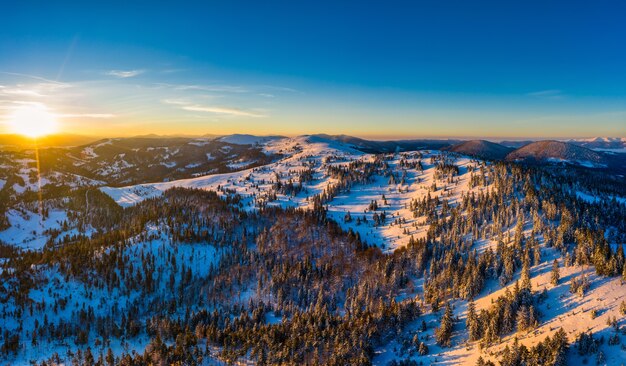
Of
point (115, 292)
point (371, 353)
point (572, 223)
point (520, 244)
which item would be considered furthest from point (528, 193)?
point (115, 292)

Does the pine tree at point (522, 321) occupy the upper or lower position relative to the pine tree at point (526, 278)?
lower

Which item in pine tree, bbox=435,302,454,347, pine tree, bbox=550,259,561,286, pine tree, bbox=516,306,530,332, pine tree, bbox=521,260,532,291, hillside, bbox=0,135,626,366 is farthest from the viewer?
pine tree, bbox=550,259,561,286

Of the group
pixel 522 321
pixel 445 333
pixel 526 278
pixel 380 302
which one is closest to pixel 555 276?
pixel 526 278

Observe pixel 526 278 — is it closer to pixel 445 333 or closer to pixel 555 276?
pixel 555 276

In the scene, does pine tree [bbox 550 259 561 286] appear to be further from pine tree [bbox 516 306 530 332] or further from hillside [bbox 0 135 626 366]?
pine tree [bbox 516 306 530 332]

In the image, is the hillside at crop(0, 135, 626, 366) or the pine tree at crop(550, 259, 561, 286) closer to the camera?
the hillside at crop(0, 135, 626, 366)

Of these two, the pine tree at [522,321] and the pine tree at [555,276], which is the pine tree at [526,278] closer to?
the pine tree at [555,276]

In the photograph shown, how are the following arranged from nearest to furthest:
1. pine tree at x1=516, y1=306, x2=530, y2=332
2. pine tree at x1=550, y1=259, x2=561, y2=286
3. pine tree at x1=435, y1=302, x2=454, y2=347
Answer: pine tree at x1=516, y1=306, x2=530, y2=332
pine tree at x1=435, y1=302, x2=454, y2=347
pine tree at x1=550, y1=259, x2=561, y2=286

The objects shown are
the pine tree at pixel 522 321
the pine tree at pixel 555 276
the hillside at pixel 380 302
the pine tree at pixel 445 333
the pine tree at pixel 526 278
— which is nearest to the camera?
the pine tree at pixel 522 321

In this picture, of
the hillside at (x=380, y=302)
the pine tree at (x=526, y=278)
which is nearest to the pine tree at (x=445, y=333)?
the hillside at (x=380, y=302)

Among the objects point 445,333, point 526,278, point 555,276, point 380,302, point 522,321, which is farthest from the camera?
point 380,302

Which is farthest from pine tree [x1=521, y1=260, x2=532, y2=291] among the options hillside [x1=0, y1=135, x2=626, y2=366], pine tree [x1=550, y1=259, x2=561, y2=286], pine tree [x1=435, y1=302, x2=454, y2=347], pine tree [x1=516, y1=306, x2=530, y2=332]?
pine tree [x1=435, y1=302, x2=454, y2=347]
